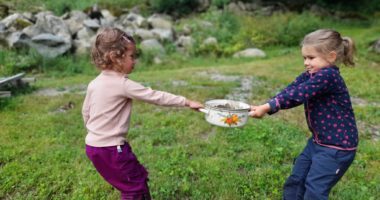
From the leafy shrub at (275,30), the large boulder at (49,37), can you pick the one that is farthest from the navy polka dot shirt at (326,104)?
the leafy shrub at (275,30)

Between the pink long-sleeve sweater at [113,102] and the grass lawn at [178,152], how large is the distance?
1044 millimetres

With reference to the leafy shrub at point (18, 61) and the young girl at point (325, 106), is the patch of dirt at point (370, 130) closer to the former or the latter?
the young girl at point (325, 106)

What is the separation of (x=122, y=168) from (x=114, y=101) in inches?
18.9

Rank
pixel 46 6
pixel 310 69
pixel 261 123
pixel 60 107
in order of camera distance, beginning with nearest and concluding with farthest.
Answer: pixel 310 69
pixel 261 123
pixel 60 107
pixel 46 6

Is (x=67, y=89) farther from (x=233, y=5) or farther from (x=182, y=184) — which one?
(x=233, y=5)

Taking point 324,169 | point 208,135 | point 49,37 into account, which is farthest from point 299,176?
point 49,37

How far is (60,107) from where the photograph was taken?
6512mm

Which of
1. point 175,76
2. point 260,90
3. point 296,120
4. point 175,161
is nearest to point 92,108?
point 175,161

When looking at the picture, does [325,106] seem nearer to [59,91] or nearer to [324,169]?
[324,169]

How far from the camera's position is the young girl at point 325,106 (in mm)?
2656

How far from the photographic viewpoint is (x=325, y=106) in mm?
2746

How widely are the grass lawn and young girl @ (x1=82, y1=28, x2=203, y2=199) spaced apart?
935 mm

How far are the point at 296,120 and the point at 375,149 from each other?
52.1 inches

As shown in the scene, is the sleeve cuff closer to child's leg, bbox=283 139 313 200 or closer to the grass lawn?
child's leg, bbox=283 139 313 200
